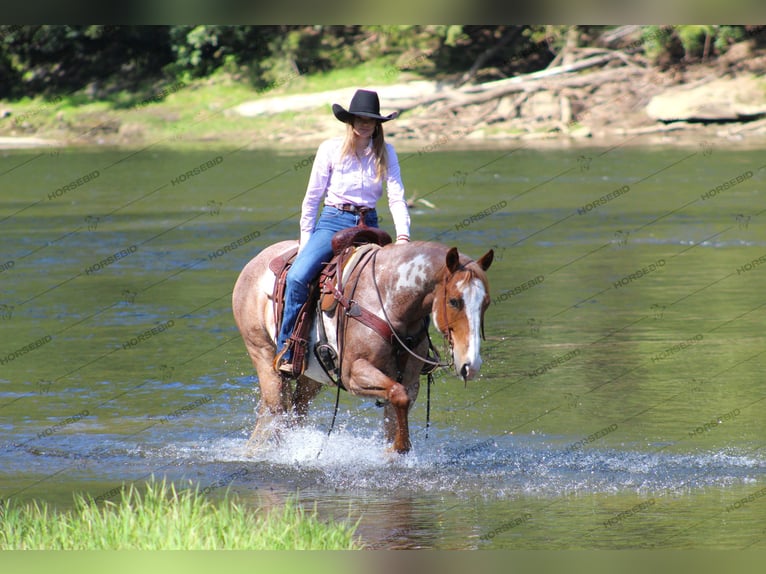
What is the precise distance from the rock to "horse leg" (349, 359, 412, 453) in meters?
35.9

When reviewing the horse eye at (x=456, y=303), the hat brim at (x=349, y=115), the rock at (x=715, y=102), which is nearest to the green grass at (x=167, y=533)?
the horse eye at (x=456, y=303)

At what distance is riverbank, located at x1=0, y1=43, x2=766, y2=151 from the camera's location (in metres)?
44.0

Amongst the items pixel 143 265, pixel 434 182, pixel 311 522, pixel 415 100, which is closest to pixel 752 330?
pixel 311 522

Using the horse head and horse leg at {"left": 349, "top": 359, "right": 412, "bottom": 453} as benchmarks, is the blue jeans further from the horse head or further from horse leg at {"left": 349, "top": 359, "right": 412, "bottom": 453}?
the horse head

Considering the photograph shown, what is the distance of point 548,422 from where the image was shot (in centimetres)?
1199

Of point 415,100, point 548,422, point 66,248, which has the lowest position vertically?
point 415,100

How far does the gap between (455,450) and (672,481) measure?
195cm

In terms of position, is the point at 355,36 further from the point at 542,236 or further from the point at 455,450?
the point at 455,450

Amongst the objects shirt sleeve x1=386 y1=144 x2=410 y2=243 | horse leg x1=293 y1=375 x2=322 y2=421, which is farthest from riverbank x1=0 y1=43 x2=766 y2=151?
shirt sleeve x1=386 y1=144 x2=410 y2=243

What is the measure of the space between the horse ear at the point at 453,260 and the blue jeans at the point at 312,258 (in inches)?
52.7

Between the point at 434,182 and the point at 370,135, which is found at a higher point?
the point at 370,135

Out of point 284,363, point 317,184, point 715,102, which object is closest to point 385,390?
point 284,363

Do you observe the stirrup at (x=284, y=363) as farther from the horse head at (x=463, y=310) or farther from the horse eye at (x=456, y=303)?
the horse eye at (x=456, y=303)

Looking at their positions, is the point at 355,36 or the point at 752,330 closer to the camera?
the point at 752,330
